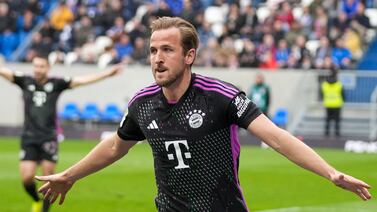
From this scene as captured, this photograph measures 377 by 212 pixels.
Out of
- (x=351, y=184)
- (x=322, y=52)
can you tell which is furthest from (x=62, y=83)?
(x=322, y=52)

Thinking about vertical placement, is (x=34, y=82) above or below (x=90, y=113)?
above

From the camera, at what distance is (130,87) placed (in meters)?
31.9

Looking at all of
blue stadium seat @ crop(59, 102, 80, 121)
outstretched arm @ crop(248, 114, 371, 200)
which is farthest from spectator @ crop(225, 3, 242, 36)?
outstretched arm @ crop(248, 114, 371, 200)

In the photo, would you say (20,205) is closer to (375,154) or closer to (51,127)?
(51,127)

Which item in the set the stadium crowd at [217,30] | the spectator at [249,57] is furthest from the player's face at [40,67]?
the spectator at [249,57]

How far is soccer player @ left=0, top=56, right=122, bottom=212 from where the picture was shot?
13.9 m

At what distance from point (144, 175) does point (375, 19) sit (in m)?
14.1

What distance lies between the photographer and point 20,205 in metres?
14.8

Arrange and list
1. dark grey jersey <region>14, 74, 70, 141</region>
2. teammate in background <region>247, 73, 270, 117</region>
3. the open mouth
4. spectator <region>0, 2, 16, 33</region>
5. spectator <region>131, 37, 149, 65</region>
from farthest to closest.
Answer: spectator <region>0, 2, 16, 33</region> → spectator <region>131, 37, 149, 65</region> → teammate in background <region>247, 73, 270, 117</region> → dark grey jersey <region>14, 74, 70, 141</region> → the open mouth

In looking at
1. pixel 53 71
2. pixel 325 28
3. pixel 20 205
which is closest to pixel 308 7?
pixel 325 28

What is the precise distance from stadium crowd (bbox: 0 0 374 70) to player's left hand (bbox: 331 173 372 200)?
22.2 metres

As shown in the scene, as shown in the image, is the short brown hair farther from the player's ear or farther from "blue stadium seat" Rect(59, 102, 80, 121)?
"blue stadium seat" Rect(59, 102, 80, 121)

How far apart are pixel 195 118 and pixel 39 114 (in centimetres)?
806

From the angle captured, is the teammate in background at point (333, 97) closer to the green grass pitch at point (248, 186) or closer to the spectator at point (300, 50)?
the spectator at point (300, 50)
